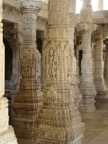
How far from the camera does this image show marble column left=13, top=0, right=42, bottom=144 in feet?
26.8

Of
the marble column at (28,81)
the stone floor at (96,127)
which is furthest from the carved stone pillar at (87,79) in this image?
the marble column at (28,81)

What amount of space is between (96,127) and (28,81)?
2424 millimetres

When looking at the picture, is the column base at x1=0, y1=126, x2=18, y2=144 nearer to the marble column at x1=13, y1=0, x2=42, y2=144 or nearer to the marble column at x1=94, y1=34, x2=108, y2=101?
the marble column at x1=13, y1=0, x2=42, y2=144

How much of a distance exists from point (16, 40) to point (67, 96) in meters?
8.45

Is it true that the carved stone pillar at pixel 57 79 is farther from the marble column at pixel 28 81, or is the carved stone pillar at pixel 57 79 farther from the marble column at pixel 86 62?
the marble column at pixel 86 62

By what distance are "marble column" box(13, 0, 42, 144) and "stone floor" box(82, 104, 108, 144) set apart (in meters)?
1.49

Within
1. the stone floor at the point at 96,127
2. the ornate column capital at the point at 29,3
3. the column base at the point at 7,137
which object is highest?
the ornate column capital at the point at 29,3

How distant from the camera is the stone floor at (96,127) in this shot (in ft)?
24.7

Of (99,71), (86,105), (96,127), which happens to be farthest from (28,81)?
(99,71)

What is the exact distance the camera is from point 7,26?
14.0 meters

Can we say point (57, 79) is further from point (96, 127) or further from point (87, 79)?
point (87, 79)

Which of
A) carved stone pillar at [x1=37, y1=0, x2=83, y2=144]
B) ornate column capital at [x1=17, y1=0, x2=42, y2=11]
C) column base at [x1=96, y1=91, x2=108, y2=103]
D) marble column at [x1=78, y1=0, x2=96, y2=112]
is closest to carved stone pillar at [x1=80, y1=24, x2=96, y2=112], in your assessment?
marble column at [x1=78, y1=0, x2=96, y2=112]

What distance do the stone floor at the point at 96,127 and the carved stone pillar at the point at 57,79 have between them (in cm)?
157

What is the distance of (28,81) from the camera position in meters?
8.38
